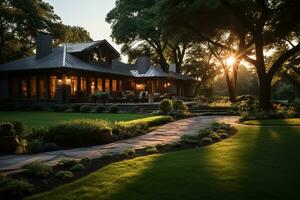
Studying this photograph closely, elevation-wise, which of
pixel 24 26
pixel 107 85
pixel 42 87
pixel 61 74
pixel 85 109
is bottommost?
pixel 85 109

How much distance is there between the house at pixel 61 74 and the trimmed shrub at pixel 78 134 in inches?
706

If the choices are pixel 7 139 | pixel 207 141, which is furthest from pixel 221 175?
pixel 7 139

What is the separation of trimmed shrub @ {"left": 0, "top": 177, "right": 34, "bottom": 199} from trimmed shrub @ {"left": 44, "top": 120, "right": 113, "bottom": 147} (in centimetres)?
418

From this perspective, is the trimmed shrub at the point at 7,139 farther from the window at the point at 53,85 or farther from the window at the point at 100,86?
the window at the point at 100,86

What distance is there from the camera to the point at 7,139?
8.03 metres

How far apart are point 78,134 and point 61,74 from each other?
1922 centimetres

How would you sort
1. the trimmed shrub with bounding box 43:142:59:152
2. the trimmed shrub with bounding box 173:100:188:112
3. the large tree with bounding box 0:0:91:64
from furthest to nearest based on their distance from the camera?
the large tree with bounding box 0:0:91:64 → the trimmed shrub with bounding box 173:100:188:112 → the trimmed shrub with bounding box 43:142:59:152

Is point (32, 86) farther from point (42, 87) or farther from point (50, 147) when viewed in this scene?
point (50, 147)

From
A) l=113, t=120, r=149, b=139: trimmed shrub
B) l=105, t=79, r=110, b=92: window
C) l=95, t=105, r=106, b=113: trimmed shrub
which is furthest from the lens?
l=105, t=79, r=110, b=92: window

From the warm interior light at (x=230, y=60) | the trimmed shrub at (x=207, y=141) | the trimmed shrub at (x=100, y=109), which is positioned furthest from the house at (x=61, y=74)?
the trimmed shrub at (x=207, y=141)

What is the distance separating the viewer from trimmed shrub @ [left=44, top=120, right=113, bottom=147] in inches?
361

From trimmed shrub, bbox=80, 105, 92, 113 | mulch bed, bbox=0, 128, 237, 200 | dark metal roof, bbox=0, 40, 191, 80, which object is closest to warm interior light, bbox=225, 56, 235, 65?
dark metal roof, bbox=0, 40, 191, 80

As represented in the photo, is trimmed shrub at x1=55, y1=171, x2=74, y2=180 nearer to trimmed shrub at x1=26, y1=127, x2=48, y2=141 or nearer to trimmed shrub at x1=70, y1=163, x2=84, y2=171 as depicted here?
trimmed shrub at x1=70, y1=163, x2=84, y2=171

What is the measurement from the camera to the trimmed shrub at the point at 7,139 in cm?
796
